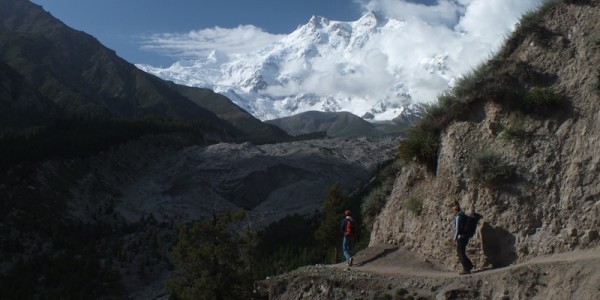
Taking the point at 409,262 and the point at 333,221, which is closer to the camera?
the point at 409,262

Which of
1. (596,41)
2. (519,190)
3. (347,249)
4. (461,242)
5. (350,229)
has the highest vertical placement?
(596,41)

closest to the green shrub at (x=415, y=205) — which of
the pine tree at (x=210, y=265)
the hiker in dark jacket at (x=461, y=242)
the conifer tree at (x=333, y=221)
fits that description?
the hiker in dark jacket at (x=461, y=242)

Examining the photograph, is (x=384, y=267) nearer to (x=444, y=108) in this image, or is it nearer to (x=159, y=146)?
(x=444, y=108)

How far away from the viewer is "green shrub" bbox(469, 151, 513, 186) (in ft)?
44.2

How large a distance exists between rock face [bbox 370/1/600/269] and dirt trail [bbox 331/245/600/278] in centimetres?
24

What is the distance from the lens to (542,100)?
13.7 m

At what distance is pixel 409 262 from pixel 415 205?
1522 millimetres

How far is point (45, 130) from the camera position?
305ft

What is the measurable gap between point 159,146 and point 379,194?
9412cm

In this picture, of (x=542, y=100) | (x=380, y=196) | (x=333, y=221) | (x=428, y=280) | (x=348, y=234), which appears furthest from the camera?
(x=333, y=221)

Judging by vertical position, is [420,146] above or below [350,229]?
above

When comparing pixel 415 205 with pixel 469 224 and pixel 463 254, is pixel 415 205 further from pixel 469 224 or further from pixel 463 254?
pixel 463 254

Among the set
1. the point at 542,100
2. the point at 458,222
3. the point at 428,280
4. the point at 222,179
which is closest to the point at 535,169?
the point at 542,100

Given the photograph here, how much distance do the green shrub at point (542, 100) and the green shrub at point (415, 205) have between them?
3583mm
